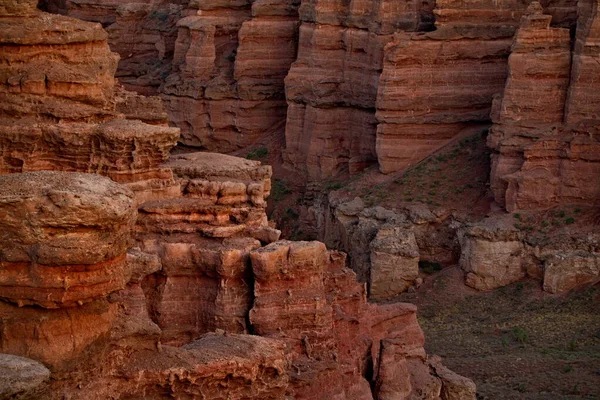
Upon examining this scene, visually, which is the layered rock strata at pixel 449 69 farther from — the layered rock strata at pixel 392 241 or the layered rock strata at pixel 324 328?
the layered rock strata at pixel 324 328

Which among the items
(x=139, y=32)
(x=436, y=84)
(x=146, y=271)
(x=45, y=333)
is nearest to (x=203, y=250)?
(x=146, y=271)

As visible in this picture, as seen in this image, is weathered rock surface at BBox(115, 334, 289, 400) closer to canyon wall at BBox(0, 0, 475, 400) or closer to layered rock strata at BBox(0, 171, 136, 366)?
canyon wall at BBox(0, 0, 475, 400)

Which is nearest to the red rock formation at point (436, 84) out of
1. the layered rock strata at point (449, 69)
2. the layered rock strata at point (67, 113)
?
the layered rock strata at point (449, 69)

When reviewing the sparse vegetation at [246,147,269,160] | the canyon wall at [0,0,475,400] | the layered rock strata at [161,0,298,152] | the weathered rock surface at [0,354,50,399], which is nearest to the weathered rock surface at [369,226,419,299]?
the canyon wall at [0,0,475,400]

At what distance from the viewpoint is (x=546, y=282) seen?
46.2m

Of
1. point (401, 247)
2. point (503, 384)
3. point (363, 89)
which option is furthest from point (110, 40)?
point (503, 384)

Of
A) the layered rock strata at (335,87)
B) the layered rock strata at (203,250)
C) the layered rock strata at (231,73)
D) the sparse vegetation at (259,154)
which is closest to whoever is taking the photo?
the layered rock strata at (203,250)

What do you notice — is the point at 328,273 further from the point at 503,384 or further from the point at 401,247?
the point at 401,247

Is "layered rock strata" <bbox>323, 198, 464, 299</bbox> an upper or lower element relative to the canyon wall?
lower

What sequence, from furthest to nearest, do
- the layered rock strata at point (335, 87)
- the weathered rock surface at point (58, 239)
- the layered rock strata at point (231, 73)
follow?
1. the layered rock strata at point (231, 73)
2. the layered rock strata at point (335, 87)
3. the weathered rock surface at point (58, 239)

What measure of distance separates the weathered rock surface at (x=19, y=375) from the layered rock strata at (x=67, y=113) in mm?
12167

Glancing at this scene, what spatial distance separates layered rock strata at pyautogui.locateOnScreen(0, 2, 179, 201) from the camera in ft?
116

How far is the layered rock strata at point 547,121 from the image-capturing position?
47.4 m

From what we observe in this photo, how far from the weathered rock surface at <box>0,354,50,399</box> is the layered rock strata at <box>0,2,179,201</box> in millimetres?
12167
